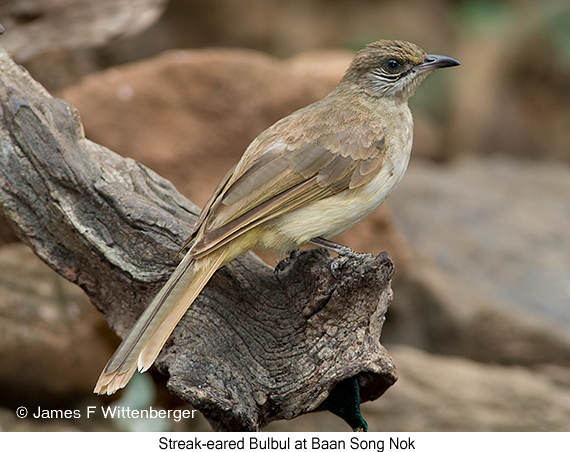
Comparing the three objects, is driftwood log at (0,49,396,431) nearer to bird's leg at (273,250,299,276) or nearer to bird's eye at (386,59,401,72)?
bird's leg at (273,250,299,276)

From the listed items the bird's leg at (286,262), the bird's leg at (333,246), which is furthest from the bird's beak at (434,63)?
the bird's leg at (286,262)

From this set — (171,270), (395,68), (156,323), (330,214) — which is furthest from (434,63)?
(156,323)

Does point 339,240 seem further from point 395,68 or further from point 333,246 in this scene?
point 333,246

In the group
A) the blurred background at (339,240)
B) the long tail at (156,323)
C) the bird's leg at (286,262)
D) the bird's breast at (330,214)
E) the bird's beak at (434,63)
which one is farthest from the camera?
the blurred background at (339,240)

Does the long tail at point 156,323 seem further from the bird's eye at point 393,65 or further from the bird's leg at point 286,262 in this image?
the bird's eye at point 393,65

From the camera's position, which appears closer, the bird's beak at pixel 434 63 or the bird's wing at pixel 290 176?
the bird's wing at pixel 290 176

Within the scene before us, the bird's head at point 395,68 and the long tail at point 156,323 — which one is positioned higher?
the bird's head at point 395,68

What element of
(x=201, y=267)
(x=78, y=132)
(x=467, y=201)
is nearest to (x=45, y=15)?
(x=78, y=132)

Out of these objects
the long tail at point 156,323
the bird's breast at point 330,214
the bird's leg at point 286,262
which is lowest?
the long tail at point 156,323

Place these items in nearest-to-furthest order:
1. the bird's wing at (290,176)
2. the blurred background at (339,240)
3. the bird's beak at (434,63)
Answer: the bird's wing at (290,176)
the bird's beak at (434,63)
the blurred background at (339,240)
